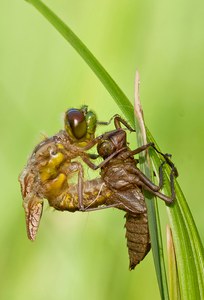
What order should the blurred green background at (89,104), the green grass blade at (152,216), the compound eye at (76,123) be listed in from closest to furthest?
the green grass blade at (152,216), the compound eye at (76,123), the blurred green background at (89,104)

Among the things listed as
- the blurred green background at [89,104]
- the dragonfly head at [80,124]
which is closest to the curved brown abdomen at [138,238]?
the dragonfly head at [80,124]

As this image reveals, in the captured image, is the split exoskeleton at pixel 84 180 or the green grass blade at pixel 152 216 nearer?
the green grass blade at pixel 152 216

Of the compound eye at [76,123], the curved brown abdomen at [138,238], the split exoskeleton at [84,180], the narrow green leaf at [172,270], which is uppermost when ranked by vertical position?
the compound eye at [76,123]

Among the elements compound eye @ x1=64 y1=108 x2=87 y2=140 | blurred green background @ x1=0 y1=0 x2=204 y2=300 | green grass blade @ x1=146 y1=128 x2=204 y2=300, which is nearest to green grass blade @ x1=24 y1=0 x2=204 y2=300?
green grass blade @ x1=146 y1=128 x2=204 y2=300

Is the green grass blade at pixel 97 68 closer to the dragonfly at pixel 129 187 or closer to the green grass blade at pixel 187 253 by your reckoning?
the green grass blade at pixel 187 253

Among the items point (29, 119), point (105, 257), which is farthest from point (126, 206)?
point (29, 119)

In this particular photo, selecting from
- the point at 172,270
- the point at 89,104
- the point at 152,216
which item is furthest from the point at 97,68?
the point at 89,104

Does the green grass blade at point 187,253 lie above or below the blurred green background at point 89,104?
below

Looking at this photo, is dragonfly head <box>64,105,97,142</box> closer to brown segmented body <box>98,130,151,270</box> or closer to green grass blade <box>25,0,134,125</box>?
brown segmented body <box>98,130,151,270</box>

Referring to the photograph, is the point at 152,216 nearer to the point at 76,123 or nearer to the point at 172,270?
the point at 172,270
